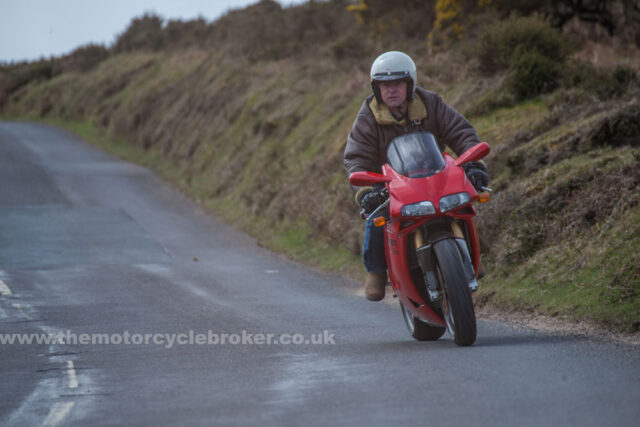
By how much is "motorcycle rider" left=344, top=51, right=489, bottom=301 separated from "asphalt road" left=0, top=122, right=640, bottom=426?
1.59 m

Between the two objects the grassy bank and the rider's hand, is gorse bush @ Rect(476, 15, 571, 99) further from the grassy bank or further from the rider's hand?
the rider's hand

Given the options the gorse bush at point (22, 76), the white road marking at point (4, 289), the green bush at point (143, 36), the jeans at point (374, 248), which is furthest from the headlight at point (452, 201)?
the gorse bush at point (22, 76)

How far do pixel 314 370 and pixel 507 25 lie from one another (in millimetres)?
12653

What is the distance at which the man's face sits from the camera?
25.7ft

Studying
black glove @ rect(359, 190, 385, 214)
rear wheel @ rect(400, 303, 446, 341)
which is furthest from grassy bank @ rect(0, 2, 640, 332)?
black glove @ rect(359, 190, 385, 214)

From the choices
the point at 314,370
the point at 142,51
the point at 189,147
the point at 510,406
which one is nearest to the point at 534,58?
the point at 314,370

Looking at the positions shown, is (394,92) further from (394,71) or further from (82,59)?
(82,59)

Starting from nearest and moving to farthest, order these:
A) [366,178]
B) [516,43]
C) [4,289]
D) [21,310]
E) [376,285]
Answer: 1. [366,178]
2. [376,285]
3. [21,310]
4. [4,289]
5. [516,43]

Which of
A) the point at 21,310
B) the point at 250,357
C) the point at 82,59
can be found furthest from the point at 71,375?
the point at 82,59

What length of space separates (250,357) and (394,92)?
2530 millimetres

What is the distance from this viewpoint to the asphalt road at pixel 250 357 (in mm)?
5254

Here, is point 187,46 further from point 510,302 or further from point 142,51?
point 510,302

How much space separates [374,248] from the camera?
8.09 meters

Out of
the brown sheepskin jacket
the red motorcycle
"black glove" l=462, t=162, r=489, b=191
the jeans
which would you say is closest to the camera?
the red motorcycle
